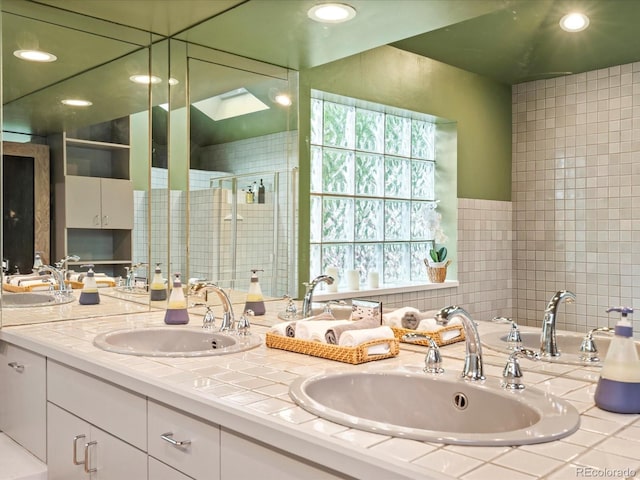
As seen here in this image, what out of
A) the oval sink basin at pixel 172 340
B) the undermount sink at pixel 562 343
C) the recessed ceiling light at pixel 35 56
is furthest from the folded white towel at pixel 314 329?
the recessed ceiling light at pixel 35 56

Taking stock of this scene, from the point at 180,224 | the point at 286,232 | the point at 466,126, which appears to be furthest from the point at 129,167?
the point at 466,126

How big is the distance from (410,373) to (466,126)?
29.3 inches

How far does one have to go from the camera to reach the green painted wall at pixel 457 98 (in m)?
1.67

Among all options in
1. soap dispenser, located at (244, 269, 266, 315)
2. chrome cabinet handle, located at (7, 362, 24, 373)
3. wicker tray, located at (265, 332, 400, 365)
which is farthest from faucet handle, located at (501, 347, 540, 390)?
chrome cabinet handle, located at (7, 362, 24, 373)

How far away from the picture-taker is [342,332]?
1804 mm

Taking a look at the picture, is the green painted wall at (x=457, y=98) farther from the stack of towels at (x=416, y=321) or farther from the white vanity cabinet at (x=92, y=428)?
the white vanity cabinet at (x=92, y=428)

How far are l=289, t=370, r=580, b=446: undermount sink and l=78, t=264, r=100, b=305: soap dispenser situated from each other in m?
1.57

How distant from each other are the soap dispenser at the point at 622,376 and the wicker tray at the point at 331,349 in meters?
0.64

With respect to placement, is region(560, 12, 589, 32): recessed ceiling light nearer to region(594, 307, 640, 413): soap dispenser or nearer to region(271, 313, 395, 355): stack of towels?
region(594, 307, 640, 413): soap dispenser

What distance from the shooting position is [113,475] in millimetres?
1700

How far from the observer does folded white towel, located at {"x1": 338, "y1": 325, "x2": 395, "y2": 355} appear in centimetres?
171

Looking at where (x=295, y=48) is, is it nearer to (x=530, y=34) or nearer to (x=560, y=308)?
(x=530, y=34)

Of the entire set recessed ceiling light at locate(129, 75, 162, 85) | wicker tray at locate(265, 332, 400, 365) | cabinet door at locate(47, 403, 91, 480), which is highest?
recessed ceiling light at locate(129, 75, 162, 85)

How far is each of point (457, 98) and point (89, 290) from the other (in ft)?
5.98
